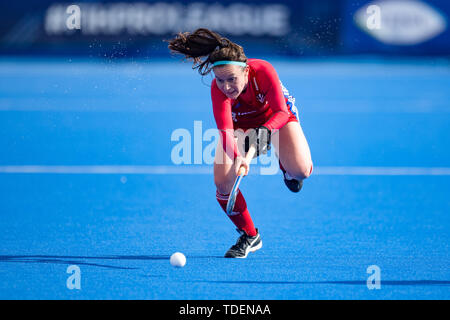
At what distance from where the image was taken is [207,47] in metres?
4.96

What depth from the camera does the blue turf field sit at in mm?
4680

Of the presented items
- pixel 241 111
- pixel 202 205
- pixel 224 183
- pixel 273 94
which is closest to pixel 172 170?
pixel 202 205

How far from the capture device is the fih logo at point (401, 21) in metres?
17.4

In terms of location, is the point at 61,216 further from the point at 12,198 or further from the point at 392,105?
the point at 392,105

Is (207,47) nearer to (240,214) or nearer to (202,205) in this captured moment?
(240,214)

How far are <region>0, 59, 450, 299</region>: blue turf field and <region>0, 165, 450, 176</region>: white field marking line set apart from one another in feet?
0.08

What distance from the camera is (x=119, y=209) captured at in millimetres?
6922

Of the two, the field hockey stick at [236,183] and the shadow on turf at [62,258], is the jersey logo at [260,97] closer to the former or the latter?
the field hockey stick at [236,183]

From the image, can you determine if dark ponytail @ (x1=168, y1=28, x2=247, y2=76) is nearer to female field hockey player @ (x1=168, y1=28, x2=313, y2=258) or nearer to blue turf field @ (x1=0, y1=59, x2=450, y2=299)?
female field hockey player @ (x1=168, y1=28, x2=313, y2=258)

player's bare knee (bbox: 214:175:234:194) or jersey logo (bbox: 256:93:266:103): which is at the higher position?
jersey logo (bbox: 256:93:266:103)

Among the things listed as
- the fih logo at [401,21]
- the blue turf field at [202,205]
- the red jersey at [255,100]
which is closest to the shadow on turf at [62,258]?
the blue turf field at [202,205]

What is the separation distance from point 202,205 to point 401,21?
40.7 ft

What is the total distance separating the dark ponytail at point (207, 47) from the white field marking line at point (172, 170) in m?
3.79

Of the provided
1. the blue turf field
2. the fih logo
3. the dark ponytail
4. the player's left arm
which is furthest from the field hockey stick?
the fih logo
